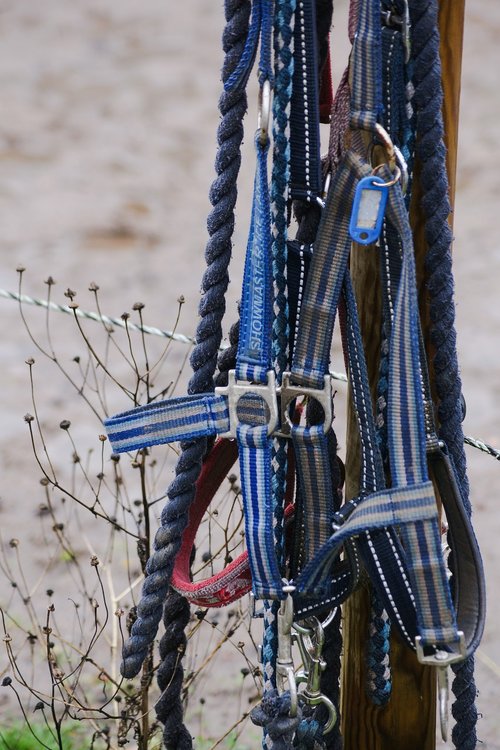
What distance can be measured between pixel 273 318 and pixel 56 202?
4.45m

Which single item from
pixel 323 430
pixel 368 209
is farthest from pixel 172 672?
pixel 368 209

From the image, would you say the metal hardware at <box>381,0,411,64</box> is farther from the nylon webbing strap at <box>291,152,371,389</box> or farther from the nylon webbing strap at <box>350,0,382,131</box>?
the nylon webbing strap at <box>291,152,371,389</box>

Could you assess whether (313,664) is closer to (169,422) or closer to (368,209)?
(169,422)

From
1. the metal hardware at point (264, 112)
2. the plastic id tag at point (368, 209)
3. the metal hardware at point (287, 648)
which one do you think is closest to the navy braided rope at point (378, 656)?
the metal hardware at point (287, 648)

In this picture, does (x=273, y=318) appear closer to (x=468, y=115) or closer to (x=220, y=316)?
(x=220, y=316)

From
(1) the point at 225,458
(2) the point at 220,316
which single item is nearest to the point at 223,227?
(2) the point at 220,316

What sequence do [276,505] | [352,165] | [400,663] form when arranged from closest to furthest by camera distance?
[352,165], [276,505], [400,663]

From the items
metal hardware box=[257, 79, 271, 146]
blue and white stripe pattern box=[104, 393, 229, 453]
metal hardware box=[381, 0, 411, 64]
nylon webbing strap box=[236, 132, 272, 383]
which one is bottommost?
blue and white stripe pattern box=[104, 393, 229, 453]

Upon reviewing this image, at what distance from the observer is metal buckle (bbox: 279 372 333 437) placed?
1.23 metres

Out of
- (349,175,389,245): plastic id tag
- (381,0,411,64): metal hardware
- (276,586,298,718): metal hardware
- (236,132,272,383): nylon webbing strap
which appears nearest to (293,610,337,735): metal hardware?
(276,586,298,718): metal hardware

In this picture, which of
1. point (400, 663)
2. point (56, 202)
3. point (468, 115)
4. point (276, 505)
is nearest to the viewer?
point (276, 505)

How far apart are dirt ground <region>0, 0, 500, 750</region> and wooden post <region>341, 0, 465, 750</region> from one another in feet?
3.26

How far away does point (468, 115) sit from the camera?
658cm

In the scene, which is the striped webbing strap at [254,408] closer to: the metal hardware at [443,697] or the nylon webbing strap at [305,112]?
the nylon webbing strap at [305,112]
